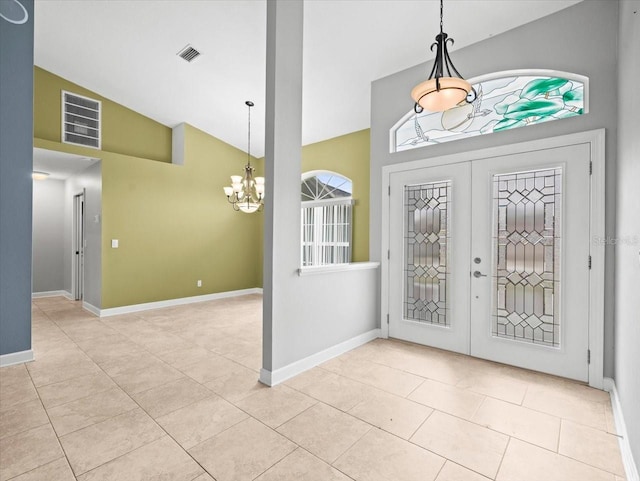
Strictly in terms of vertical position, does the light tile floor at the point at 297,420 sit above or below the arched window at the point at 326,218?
below

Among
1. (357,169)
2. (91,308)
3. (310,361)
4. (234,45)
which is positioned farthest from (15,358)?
(357,169)

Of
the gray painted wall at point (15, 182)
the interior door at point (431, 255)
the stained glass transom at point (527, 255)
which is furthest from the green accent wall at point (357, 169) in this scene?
the gray painted wall at point (15, 182)

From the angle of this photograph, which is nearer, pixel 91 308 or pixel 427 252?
pixel 427 252

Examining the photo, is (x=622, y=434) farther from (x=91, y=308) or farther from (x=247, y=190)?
(x=91, y=308)

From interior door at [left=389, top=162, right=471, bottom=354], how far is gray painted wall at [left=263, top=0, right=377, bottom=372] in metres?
1.29

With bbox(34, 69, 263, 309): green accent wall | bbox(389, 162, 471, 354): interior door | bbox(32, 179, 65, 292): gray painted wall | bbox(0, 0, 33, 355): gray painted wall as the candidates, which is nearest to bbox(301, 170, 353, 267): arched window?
bbox(34, 69, 263, 309): green accent wall

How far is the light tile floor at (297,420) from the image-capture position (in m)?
1.78

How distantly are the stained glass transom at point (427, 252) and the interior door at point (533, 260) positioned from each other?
316mm

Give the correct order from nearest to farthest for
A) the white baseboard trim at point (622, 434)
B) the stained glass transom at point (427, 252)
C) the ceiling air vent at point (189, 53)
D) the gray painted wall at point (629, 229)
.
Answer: the white baseboard trim at point (622, 434)
the gray painted wall at point (629, 229)
the stained glass transom at point (427, 252)
the ceiling air vent at point (189, 53)

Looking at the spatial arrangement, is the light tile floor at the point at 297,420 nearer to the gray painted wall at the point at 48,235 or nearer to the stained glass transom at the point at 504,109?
the stained glass transom at the point at 504,109

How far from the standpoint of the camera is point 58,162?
557 centimetres

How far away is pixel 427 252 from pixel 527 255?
3.27 feet

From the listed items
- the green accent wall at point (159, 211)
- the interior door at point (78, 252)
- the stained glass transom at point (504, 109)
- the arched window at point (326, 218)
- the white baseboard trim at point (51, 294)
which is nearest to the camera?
the stained glass transom at point (504, 109)

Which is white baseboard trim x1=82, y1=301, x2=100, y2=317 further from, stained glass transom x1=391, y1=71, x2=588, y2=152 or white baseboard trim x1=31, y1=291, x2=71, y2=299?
stained glass transom x1=391, y1=71, x2=588, y2=152
